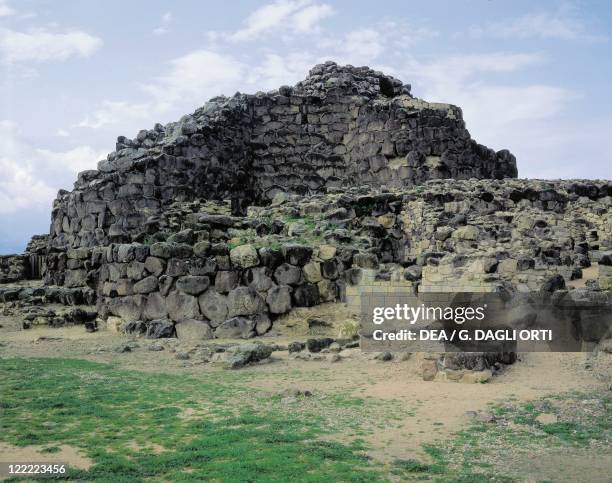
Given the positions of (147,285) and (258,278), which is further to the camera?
(147,285)

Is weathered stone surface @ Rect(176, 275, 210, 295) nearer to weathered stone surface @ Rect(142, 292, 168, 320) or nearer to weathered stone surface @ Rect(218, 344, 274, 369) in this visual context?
weathered stone surface @ Rect(142, 292, 168, 320)

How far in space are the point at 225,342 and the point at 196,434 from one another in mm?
5784

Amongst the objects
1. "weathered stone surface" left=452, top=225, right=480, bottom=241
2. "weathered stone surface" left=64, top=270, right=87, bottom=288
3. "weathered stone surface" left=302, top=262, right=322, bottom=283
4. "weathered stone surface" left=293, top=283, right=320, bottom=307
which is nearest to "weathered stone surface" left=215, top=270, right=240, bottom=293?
"weathered stone surface" left=293, top=283, right=320, bottom=307

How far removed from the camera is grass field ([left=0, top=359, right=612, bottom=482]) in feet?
16.8

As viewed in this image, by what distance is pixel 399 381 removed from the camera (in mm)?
8266

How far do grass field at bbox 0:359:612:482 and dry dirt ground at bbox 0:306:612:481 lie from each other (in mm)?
196

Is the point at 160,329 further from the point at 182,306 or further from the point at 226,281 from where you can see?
the point at 226,281

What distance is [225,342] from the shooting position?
1187 cm

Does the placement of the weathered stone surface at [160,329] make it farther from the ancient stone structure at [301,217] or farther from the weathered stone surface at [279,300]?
the weathered stone surface at [279,300]

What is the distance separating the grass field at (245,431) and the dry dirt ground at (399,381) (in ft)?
0.64

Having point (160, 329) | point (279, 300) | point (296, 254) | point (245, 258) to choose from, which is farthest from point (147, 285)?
point (296, 254)

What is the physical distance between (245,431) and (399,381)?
2800 mm

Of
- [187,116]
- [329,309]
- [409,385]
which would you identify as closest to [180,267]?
[329,309]

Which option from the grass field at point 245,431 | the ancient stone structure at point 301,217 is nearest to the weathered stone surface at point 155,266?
the ancient stone structure at point 301,217
